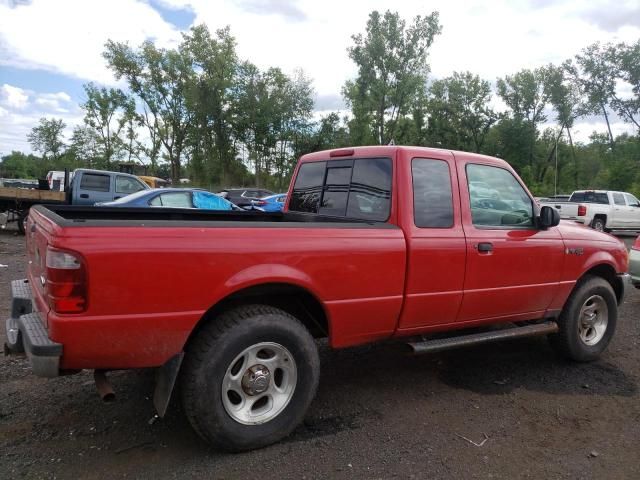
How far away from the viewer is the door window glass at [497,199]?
392 cm

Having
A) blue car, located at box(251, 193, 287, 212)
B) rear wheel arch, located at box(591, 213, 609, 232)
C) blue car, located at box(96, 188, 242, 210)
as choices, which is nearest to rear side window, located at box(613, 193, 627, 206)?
rear wheel arch, located at box(591, 213, 609, 232)

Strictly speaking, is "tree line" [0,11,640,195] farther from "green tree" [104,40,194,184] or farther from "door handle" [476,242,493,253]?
"door handle" [476,242,493,253]

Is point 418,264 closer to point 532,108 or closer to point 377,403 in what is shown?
point 377,403

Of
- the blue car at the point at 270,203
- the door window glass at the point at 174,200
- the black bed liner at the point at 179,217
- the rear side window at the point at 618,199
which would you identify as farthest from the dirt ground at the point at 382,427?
the rear side window at the point at 618,199

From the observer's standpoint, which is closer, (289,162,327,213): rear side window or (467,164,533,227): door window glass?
(467,164,533,227): door window glass

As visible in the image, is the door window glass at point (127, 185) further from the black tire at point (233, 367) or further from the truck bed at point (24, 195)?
the black tire at point (233, 367)

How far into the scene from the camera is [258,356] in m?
3.00

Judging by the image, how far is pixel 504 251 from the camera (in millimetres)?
3887

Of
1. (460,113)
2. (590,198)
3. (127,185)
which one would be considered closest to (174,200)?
(127,185)

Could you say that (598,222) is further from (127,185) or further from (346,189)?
(346,189)

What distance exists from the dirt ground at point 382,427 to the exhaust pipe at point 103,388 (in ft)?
1.51

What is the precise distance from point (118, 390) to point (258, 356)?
1495mm

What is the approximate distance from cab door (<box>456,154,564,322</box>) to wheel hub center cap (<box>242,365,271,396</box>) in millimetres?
1691

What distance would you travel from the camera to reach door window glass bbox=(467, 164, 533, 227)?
3.92m
